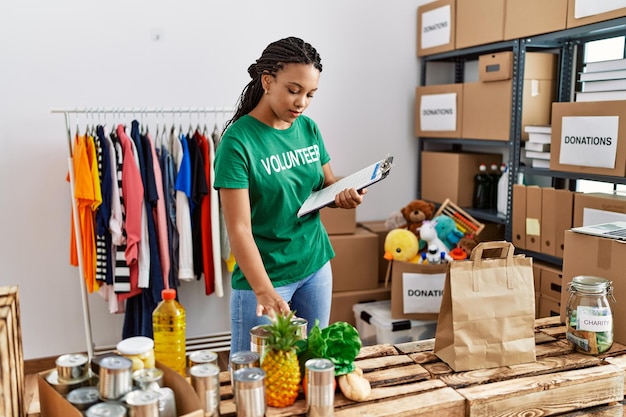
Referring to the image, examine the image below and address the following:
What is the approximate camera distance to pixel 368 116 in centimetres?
379

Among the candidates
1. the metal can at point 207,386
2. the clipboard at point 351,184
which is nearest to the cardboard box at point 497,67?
the clipboard at point 351,184

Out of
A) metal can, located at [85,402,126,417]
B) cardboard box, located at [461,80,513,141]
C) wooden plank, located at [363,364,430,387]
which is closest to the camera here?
metal can, located at [85,402,126,417]

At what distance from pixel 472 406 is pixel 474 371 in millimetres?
161

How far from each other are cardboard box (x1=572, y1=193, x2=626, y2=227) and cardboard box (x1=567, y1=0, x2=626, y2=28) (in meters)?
0.72

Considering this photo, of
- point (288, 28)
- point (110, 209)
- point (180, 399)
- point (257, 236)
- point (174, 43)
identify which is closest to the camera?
point (180, 399)

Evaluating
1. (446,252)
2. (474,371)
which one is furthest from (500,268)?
(446,252)

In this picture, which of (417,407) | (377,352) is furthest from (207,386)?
(377,352)

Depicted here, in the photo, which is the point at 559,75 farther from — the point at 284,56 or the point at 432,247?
the point at 284,56

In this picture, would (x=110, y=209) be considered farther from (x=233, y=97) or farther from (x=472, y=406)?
(x=472, y=406)

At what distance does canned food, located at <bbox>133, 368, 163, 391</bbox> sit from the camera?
1.10 m

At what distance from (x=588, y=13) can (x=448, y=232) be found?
1.24m

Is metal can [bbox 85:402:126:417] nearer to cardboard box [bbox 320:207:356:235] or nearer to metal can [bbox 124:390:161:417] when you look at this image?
metal can [bbox 124:390:161:417]

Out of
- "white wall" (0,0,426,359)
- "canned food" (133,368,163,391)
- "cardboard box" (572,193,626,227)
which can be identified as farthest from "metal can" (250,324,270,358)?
"white wall" (0,0,426,359)

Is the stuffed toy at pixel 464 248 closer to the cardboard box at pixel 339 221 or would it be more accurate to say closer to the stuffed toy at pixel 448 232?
the stuffed toy at pixel 448 232
